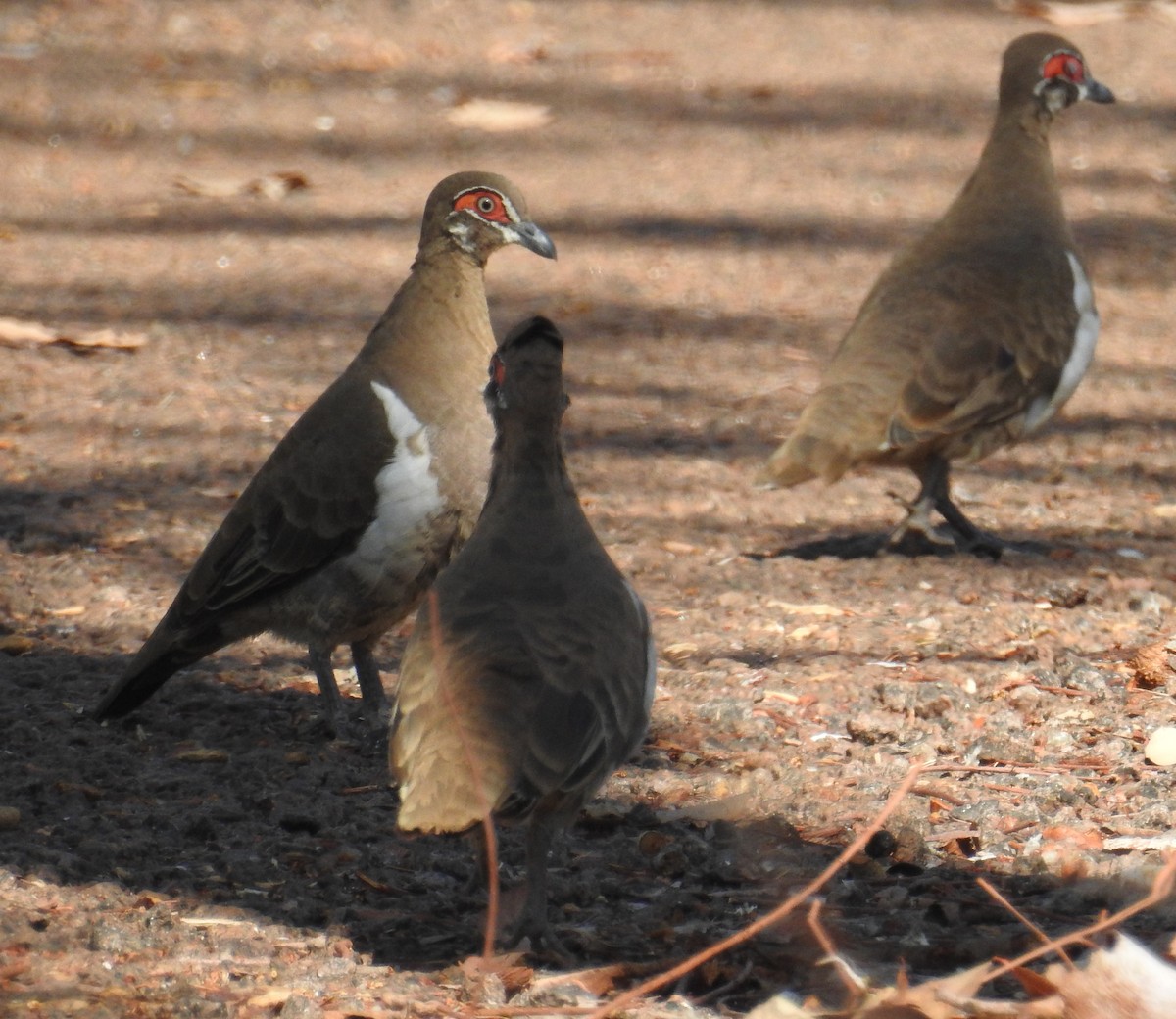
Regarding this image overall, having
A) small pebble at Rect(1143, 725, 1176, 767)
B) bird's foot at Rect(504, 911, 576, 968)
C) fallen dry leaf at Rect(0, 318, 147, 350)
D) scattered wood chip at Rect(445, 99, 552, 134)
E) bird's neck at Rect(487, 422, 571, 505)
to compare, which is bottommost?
fallen dry leaf at Rect(0, 318, 147, 350)

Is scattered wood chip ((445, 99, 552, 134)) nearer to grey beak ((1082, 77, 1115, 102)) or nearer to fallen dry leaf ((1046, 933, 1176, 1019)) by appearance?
grey beak ((1082, 77, 1115, 102))

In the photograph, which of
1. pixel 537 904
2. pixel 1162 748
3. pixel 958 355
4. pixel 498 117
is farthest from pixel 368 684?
pixel 498 117

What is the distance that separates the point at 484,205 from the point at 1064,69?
276 centimetres

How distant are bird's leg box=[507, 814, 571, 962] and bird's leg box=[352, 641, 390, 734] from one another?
1522mm

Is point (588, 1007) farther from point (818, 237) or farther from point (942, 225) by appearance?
point (818, 237)

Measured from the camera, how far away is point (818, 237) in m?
9.52

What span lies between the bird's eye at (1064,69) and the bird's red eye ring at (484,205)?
264 cm

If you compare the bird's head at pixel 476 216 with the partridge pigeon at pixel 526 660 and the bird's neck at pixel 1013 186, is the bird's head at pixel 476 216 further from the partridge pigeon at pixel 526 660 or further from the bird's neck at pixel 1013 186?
the bird's neck at pixel 1013 186

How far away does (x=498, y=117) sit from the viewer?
10.8 meters

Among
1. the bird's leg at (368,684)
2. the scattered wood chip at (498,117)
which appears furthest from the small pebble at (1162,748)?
the scattered wood chip at (498,117)

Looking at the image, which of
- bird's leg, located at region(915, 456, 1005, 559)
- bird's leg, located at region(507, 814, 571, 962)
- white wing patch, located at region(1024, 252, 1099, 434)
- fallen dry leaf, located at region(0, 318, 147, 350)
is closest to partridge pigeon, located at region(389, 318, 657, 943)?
bird's leg, located at region(507, 814, 571, 962)

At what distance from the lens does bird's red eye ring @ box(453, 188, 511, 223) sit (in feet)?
17.2

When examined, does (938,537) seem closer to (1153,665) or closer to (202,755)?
(1153,665)

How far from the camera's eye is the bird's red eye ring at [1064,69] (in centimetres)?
692
